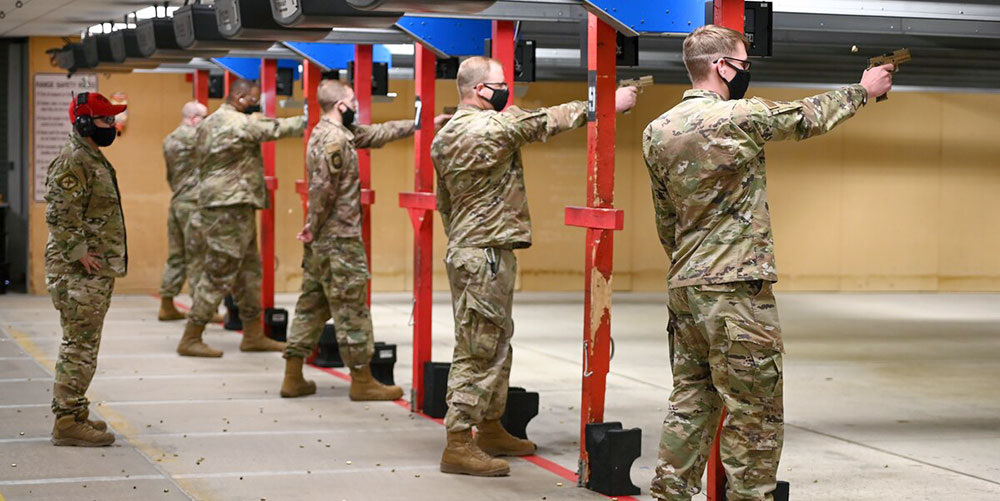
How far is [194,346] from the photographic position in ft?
33.3

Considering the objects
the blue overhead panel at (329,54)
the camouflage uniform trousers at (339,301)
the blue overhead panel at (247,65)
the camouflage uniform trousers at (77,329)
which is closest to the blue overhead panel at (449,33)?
the camouflage uniform trousers at (339,301)

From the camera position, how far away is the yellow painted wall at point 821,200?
651 inches

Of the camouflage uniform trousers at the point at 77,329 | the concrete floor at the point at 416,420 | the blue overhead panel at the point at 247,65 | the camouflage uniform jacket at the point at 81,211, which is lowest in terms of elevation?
the concrete floor at the point at 416,420

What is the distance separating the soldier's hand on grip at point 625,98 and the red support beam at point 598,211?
48mm

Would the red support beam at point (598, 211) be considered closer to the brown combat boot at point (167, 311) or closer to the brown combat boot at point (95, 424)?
the brown combat boot at point (95, 424)

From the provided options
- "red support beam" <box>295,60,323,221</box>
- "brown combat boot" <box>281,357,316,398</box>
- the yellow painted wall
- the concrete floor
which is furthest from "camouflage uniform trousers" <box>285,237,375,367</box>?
the yellow painted wall

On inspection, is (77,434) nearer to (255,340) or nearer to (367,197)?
(367,197)

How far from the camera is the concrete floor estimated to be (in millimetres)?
5887

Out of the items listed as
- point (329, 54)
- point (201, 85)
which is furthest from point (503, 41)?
point (201, 85)

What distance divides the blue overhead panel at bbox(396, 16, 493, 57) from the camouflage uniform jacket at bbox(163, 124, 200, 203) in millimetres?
5433

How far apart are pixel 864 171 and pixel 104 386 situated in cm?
1176

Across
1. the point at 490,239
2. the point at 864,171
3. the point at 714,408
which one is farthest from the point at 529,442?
the point at 864,171

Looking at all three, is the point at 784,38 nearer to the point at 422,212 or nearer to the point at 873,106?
the point at 422,212

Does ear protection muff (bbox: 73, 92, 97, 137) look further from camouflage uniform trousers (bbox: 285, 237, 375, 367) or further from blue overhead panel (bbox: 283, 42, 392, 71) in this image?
blue overhead panel (bbox: 283, 42, 392, 71)
